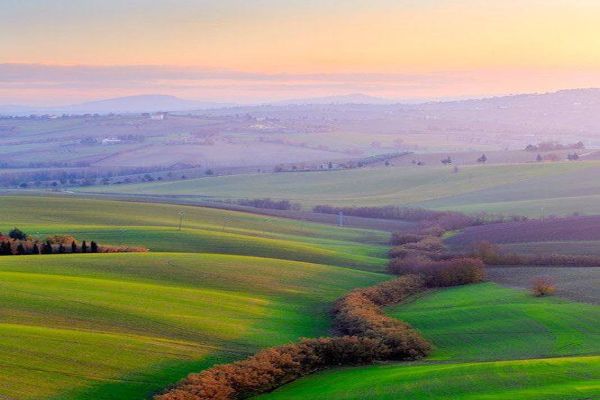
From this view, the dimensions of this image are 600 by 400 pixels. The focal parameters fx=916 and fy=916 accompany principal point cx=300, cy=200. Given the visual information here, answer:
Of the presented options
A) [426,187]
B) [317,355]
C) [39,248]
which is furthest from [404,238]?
[426,187]

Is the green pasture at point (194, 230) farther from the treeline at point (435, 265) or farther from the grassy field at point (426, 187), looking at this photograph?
the grassy field at point (426, 187)

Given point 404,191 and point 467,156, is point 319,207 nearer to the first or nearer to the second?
point 404,191

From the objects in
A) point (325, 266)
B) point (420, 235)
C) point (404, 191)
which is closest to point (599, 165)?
point (404, 191)

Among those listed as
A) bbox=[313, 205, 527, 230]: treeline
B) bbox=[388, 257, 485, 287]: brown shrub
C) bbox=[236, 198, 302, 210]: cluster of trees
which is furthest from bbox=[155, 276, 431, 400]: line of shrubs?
bbox=[236, 198, 302, 210]: cluster of trees

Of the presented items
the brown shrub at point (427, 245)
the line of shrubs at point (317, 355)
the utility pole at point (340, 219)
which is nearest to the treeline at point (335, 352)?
the line of shrubs at point (317, 355)

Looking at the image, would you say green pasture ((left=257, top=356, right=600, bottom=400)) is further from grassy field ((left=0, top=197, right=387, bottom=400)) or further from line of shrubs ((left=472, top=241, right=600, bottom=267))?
line of shrubs ((left=472, top=241, right=600, bottom=267))
